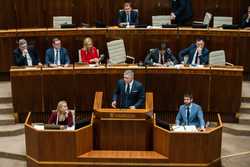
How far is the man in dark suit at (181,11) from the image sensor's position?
8.02 m

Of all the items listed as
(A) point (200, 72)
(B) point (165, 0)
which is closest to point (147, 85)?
(A) point (200, 72)

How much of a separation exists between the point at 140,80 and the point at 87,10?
76.4 inches

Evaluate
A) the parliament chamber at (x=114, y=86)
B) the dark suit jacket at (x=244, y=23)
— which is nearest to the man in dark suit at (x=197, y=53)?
the parliament chamber at (x=114, y=86)

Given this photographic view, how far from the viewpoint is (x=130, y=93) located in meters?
6.19

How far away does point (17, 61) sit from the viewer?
22.6 ft

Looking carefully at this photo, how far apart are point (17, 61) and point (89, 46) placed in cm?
91

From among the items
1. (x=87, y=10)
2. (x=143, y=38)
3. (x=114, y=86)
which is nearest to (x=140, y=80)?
(x=114, y=86)

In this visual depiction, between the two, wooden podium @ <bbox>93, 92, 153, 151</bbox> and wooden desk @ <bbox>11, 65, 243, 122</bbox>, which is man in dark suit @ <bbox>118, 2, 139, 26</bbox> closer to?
wooden desk @ <bbox>11, 65, 243, 122</bbox>

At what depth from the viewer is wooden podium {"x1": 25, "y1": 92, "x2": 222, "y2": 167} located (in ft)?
18.2

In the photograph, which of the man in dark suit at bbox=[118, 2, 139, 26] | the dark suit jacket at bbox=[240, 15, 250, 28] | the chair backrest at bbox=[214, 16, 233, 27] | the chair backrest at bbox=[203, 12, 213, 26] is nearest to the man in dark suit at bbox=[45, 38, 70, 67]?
the man in dark suit at bbox=[118, 2, 139, 26]

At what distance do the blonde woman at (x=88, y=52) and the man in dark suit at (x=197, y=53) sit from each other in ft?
3.64

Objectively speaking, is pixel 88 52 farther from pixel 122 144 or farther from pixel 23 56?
pixel 122 144

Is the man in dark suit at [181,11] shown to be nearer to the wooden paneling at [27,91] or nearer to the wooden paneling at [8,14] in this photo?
the wooden paneling at [8,14]

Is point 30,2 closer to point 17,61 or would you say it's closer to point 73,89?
point 17,61
